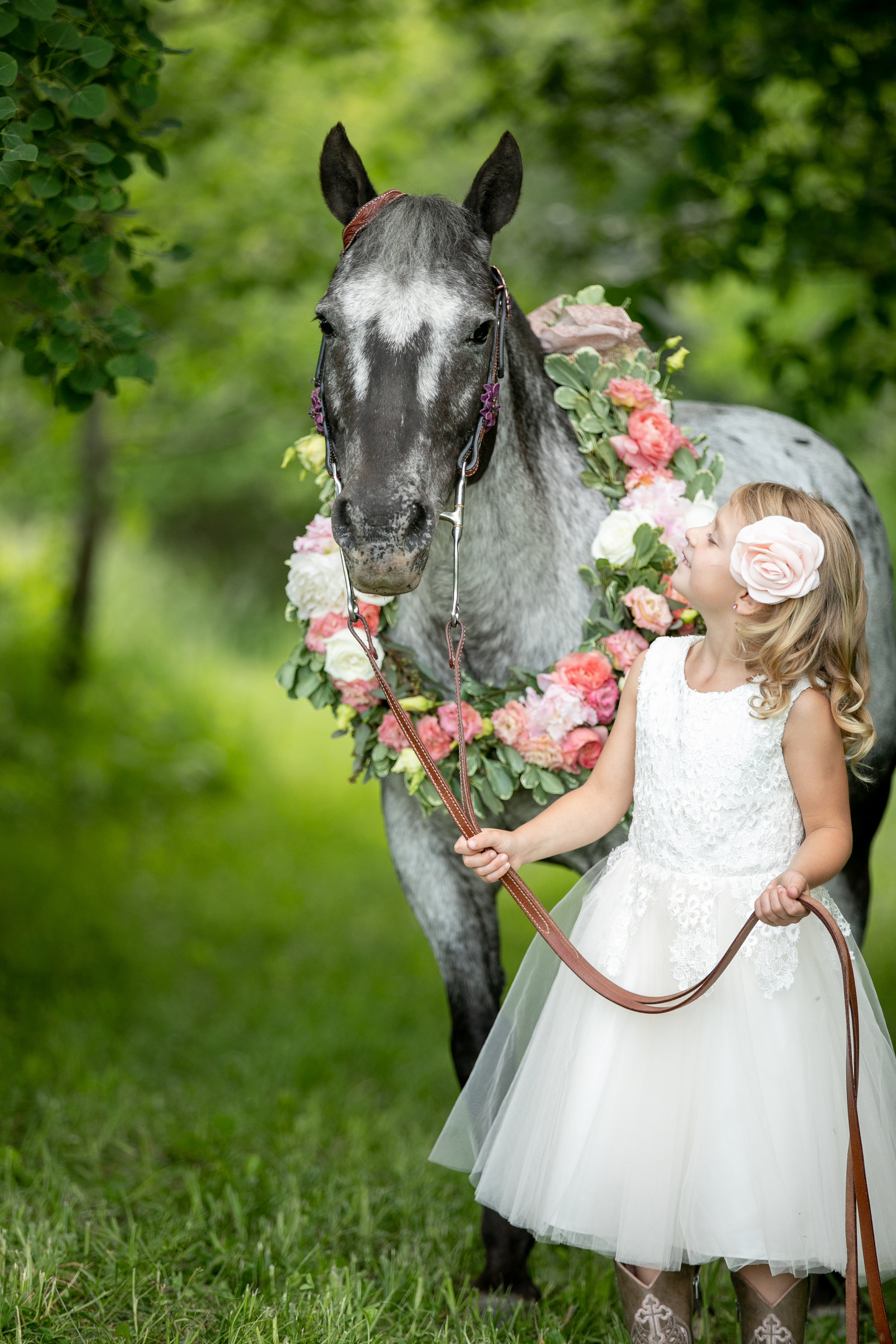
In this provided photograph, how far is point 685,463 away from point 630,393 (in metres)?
0.22

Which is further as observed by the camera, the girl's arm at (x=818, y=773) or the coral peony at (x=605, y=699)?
the coral peony at (x=605, y=699)

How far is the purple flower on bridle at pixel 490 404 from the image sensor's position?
7.98 ft

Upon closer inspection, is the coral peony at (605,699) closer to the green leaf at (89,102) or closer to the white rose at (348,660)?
the white rose at (348,660)

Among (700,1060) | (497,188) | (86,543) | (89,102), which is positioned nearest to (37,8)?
(89,102)

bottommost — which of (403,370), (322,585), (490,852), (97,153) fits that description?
(490,852)

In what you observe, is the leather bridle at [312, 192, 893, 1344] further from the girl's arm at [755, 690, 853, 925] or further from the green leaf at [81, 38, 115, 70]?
the green leaf at [81, 38, 115, 70]

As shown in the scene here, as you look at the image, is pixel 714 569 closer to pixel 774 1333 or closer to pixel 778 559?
pixel 778 559

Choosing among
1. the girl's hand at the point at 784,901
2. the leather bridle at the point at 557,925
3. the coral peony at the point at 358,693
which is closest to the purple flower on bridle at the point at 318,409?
the leather bridle at the point at 557,925

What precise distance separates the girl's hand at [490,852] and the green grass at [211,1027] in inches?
40.0

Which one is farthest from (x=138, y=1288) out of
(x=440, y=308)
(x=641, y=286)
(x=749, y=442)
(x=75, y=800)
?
(x=75, y=800)

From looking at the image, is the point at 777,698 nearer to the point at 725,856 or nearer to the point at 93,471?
the point at 725,856

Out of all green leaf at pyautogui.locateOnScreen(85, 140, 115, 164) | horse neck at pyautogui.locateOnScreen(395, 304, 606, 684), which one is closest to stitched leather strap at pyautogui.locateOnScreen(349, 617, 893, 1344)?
horse neck at pyautogui.locateOnScreen(395, 304, 606, 684)

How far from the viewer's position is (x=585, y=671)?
2.71m

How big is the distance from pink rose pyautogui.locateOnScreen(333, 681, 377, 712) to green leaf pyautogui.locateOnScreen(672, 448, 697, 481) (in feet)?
3.02
